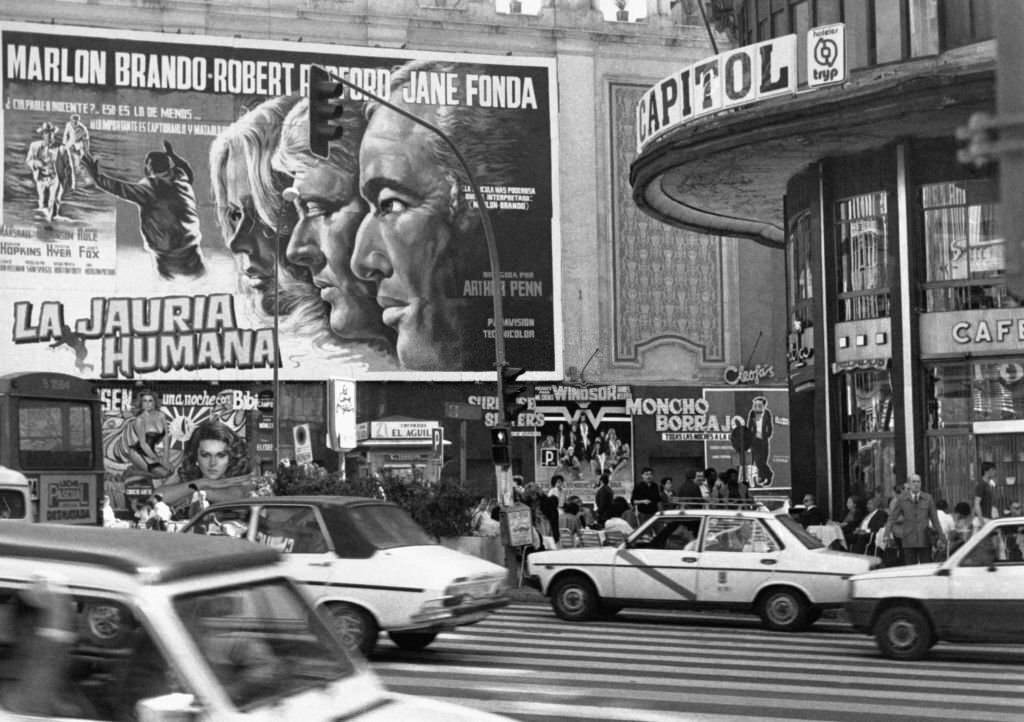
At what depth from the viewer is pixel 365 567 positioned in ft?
45.5

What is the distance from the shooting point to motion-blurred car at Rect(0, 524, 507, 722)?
Answer: 507 centimetres

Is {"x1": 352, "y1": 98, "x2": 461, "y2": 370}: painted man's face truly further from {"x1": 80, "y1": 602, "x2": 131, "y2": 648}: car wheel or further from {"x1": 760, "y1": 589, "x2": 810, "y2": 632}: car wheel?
{"x1": 80, "y1": 602, "x2": 131, "y2": 648}: car wheel

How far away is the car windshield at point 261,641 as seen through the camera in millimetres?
5234

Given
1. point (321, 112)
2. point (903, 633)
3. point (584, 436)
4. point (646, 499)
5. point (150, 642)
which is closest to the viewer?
point (150, 642)

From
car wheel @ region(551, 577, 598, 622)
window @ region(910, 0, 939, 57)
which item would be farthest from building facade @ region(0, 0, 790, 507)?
car wheel @ region(551, 577, 598, 622)

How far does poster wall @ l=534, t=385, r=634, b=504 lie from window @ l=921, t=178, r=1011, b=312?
88.9 feet

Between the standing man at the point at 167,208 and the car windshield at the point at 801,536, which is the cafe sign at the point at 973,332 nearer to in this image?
the car windshield at the point at 801,536

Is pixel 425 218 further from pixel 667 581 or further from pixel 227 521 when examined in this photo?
pixel 227 521

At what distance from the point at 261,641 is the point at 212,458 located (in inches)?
1784

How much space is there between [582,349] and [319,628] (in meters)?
49.1

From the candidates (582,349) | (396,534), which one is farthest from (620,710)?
(582,349)

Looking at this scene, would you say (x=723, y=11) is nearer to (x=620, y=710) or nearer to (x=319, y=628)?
(x=620, y=710)

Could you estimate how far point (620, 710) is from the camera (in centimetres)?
1103

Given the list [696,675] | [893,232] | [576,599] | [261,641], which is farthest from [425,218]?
[261,641]
